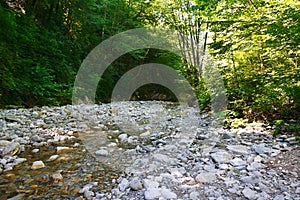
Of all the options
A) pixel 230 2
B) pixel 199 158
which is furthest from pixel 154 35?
pixel 199 158

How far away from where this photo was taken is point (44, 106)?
5.99m

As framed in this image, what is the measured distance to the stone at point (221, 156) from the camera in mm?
2430

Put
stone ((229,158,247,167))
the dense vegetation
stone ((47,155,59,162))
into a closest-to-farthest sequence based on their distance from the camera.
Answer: stone ((229,158,247,167)) → stone ((47,155,59,162)) → the dense vegetation

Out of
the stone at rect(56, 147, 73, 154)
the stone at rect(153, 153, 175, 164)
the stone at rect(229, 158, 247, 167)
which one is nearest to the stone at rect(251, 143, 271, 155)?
the stone at rect(229, 158, 247, 167)

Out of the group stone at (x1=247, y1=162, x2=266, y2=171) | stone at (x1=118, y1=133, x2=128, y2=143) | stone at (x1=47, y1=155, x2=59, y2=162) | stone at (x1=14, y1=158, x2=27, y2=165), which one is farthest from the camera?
stone at (x1=118, y1=133, x2=128, y2=143)

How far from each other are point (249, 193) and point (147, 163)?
1.16 metres

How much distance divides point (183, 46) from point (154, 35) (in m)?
3.30

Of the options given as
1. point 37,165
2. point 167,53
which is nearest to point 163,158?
point 37,165

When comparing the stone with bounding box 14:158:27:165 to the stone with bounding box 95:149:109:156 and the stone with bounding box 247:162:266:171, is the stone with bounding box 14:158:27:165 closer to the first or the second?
the stone with bounding box 95:149:109:156

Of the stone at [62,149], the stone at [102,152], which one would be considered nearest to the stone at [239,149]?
the stone at [102,152]

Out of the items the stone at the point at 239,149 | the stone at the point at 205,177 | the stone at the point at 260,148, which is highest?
the stone at the point at 260,148

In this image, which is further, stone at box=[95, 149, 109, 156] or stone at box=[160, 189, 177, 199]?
stone at box=[95, 149, 109, 156]

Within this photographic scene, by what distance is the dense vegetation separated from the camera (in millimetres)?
3131

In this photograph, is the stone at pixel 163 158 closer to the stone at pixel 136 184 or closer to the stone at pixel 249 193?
the stone at pixel 136 184
